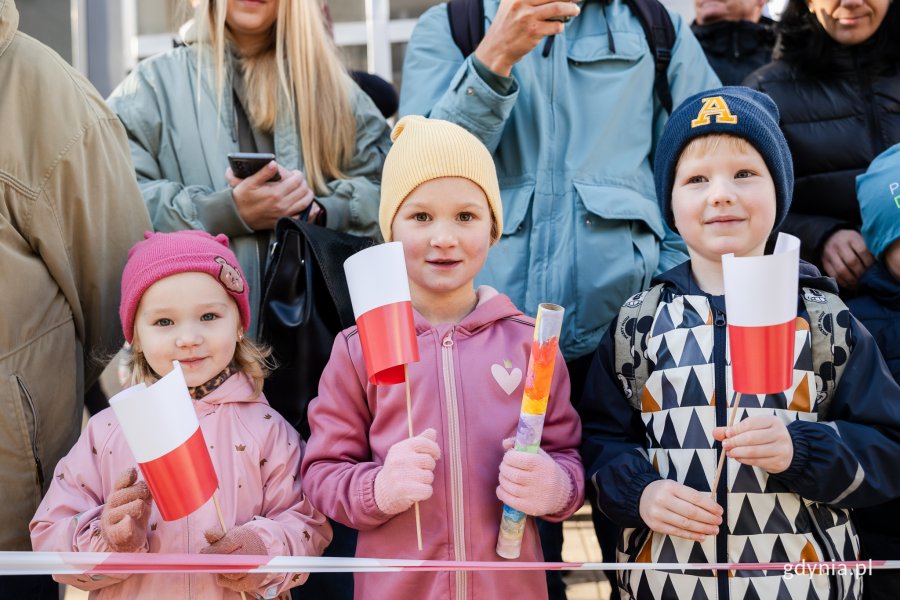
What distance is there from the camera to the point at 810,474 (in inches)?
85.4

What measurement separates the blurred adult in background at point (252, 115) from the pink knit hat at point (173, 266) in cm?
44

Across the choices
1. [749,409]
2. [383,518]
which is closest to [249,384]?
[383,518]

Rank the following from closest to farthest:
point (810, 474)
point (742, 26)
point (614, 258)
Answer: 1. point (810, 474)
2. point (614, 258)
3. point (742, 26)

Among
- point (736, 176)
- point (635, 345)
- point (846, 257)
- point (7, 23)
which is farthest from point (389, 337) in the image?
point (846, 257)

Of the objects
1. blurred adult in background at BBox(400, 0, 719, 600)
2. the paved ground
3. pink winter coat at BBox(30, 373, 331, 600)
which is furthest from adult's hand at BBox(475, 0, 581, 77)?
the paved ground

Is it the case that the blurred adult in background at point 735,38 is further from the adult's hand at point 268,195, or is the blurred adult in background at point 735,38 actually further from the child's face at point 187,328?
the child's face at point 187,328

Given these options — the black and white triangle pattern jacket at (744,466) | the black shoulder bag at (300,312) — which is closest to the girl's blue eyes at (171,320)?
the black shoulder bag at (300,312)

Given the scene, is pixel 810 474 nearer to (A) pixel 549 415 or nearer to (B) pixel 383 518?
(A) pixel 549 415

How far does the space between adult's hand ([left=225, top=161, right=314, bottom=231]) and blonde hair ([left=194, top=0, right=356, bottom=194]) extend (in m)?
0.21

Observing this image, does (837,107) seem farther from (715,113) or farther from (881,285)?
(715,113)

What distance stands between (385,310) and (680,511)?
2.73 ft

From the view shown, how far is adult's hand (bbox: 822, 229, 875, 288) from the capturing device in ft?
9.66

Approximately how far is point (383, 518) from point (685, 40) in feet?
6.09

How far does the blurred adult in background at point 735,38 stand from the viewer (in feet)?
13.3
